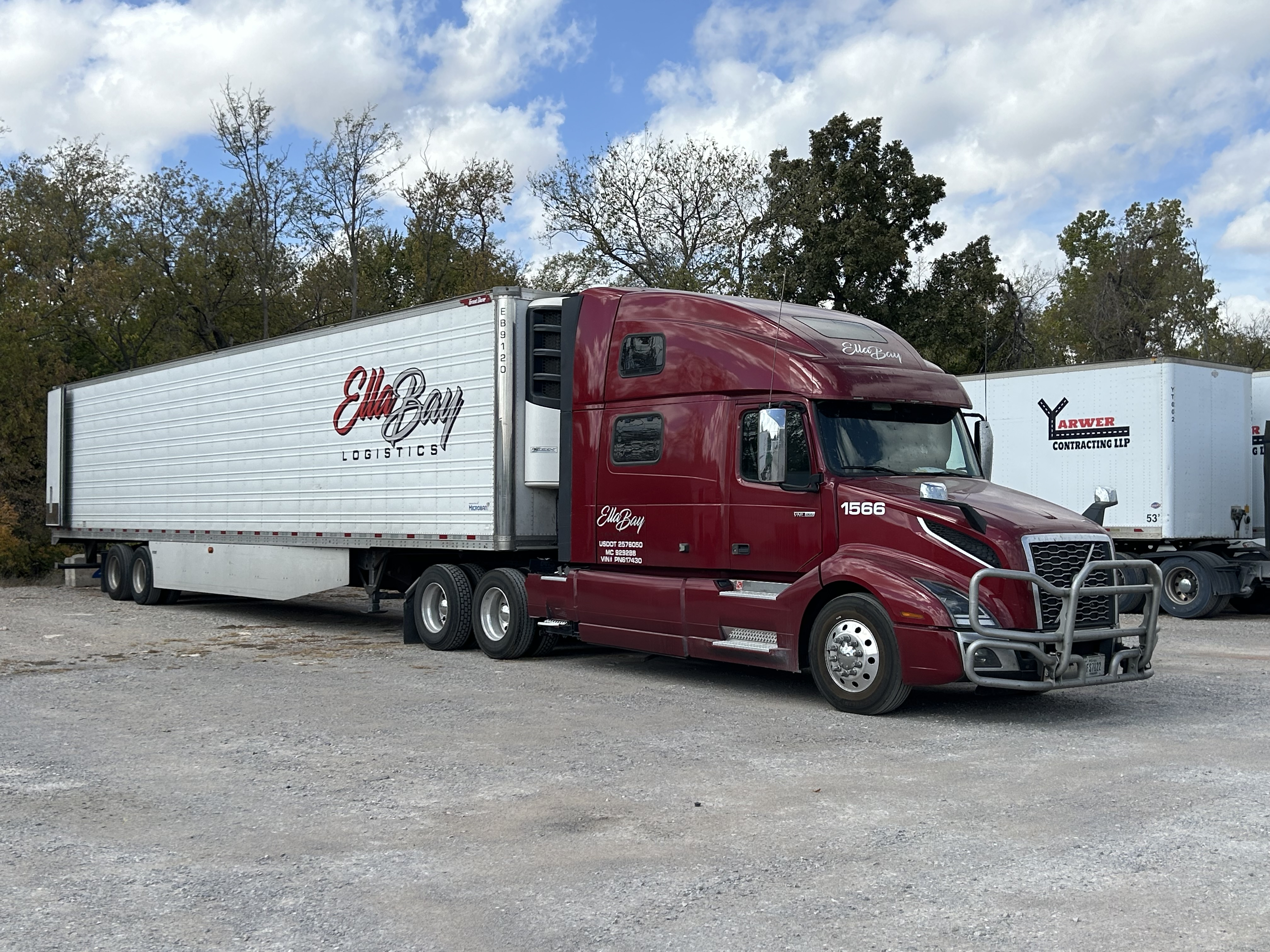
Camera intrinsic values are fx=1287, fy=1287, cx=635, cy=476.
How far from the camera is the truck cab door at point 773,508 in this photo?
10.5 meters

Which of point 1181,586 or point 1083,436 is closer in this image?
point 1181,586

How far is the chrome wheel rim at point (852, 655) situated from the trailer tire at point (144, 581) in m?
13.8

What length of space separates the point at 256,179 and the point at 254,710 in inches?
1273

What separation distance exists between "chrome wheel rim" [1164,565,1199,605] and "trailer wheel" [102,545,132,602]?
16.5 metres

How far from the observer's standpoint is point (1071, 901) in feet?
17.4

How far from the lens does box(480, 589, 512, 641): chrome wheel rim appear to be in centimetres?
1349

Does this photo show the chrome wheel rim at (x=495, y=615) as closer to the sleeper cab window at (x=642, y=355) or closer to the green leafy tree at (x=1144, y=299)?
the sleeper cab window at (x=642, y=355)

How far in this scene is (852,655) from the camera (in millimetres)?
9984

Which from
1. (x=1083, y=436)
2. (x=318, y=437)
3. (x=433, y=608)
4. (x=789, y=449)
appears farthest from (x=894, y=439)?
(x=1083, y=436)

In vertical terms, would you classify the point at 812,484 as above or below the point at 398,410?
below

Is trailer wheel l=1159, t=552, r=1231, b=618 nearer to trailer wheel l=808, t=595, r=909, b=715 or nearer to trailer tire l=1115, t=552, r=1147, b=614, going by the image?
trailer tire l=1115, t=552, r=1147, b=614

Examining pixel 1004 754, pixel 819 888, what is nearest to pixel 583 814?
pixel 819 888

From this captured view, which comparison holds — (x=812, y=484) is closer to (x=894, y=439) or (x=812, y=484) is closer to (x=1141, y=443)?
(x=894, y=439)

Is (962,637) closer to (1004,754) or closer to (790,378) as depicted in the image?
(1004,754)
